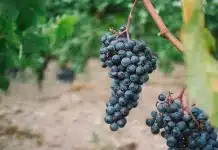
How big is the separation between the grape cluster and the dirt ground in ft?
4.44

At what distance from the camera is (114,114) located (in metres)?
0.84

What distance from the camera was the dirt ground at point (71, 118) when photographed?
2.23m

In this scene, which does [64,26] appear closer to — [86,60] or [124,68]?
[124,68]

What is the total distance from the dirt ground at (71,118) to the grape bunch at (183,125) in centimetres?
137

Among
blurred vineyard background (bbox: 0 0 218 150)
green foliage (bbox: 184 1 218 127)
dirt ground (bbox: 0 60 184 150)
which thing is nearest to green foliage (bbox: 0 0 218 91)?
blurred vineyard background (bbox: 0 0 218 150)

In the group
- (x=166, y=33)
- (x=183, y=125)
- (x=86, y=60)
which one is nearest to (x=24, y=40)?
(x=183, y=125)

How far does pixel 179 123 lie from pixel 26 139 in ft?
5.24

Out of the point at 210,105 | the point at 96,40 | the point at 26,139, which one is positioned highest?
the point at 96,40

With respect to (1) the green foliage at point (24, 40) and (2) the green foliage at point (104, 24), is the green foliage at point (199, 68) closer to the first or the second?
(1) the green foliage at point (24, 40)

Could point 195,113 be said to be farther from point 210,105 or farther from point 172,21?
point 172,21

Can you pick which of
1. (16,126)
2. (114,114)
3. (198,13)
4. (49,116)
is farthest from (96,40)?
(198,13)

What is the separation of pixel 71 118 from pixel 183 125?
188cm

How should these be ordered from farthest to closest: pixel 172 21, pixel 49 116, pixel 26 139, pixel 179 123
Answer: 1. pixel 172 21
2. pixel 49 116
3. pixel 26 139
4. pixel 179 123

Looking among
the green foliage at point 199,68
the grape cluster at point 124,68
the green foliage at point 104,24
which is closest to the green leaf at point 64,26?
the green foliage at point 104,24
